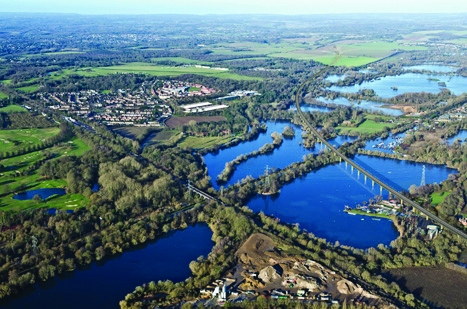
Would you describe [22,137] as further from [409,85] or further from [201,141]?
[409,85]

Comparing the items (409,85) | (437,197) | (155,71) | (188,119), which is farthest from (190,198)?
(155,71)

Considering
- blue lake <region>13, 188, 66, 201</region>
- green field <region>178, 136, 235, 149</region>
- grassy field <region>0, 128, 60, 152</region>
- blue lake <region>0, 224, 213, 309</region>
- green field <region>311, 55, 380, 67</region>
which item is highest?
green field <region>311, 55, 380, 67</region>

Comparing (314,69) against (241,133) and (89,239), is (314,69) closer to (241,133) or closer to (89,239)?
(241,133)

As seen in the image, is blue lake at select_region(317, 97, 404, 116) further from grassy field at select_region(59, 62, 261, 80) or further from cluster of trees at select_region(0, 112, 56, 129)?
cluster of trees at select_region(0, 112, 56, 129)

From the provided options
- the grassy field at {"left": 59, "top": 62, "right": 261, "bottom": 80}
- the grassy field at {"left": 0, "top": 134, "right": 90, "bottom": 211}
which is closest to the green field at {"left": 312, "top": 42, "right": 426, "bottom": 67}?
the grassy field at {"left": 59, "top": 62, "right": 261, "bottom": 80}

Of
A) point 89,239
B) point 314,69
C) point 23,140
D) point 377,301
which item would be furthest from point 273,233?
point 314,69

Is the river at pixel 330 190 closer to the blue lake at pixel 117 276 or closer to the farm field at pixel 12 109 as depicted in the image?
the blue lake at pixel 117 276

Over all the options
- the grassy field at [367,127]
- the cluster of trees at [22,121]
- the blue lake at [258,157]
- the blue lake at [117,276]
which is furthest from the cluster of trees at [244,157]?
the cluster of trees at [22,121]
